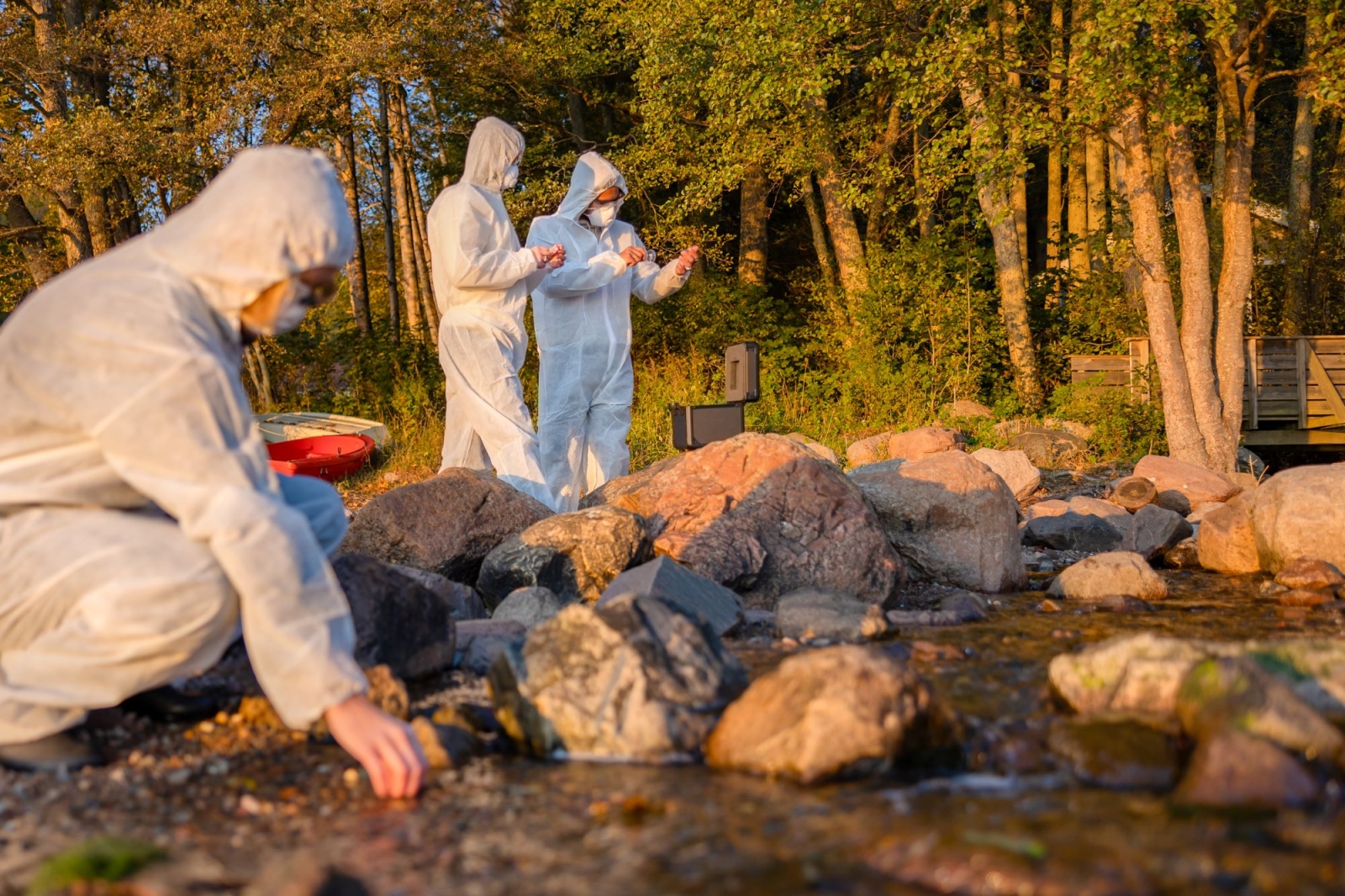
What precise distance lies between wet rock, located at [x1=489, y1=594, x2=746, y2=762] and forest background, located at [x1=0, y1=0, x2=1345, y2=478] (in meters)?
7.38

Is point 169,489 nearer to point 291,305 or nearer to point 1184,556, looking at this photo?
point 291,305

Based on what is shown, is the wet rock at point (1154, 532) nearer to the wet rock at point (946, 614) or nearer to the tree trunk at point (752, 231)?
the wet rock at point (946, 614)

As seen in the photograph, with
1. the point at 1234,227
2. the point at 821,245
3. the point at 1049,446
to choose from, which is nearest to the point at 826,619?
the point at 1234,227

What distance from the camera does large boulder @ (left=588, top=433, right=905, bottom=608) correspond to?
5.74 m

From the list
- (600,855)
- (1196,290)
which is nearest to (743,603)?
(600,855)

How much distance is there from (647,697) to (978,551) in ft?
11.1

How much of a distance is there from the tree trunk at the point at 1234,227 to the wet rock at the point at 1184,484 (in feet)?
5.48

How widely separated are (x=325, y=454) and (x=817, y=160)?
7.22 meters

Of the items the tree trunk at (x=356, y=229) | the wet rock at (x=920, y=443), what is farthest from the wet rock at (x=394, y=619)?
the tree trunk at (x=356, y=229)

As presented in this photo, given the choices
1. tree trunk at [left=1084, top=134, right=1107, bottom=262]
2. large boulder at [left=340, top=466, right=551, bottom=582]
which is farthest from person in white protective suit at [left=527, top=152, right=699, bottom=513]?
tree trunk at [left=1084, top=134, right=1107, bottom=262]

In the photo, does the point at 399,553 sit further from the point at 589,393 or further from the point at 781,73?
the point at 781,73

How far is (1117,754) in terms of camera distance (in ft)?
9.58

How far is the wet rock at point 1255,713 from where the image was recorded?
2.80m

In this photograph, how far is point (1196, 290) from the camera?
10672 millimetres
